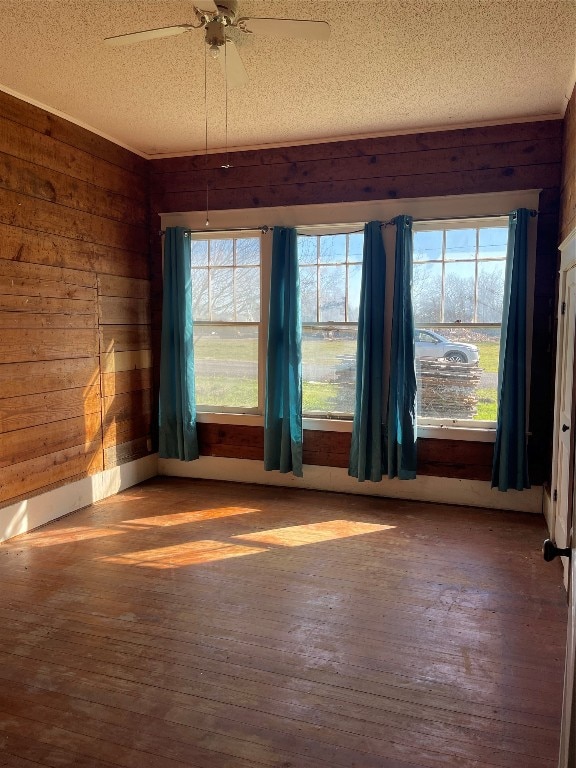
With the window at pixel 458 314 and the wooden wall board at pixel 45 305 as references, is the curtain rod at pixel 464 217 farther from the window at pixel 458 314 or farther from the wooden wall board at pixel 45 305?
the wooden wall board at pixel 45 305

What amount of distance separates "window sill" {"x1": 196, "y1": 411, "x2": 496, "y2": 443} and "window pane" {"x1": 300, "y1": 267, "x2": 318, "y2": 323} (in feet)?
2.97

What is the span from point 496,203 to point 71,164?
3276mm

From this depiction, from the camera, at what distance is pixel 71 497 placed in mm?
4477

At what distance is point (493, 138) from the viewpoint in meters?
4.35

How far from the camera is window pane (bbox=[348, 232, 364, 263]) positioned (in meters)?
4.78

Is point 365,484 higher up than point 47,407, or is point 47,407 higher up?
point 47,407

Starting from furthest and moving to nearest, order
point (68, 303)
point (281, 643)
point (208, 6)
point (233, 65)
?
point (68, 303) → point (233, 65) → point (281, 643) → point (208, 6)

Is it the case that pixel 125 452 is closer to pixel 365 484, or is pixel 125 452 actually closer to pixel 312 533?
pixel 312 533

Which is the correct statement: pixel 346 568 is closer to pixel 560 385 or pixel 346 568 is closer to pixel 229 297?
pixel 560 385

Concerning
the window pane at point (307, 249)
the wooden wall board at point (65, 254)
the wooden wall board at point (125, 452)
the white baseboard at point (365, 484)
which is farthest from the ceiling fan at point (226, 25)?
the white baseboard at point (365, 484)

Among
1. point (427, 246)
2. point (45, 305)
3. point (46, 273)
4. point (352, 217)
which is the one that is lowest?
point (45, 305)

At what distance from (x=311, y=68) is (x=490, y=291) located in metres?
2.13

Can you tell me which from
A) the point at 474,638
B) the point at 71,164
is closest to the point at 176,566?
the point at 474,638

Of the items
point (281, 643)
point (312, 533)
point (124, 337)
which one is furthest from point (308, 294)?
point (281, 643)
